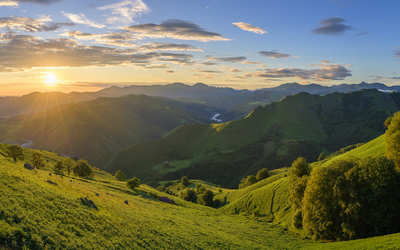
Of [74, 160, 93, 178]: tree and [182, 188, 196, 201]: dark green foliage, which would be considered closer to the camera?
[74, 160, 93, 178]: tree

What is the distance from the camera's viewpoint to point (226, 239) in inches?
1560

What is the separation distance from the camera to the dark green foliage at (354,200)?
115 ft

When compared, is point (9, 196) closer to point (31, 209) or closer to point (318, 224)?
point (31, 209)

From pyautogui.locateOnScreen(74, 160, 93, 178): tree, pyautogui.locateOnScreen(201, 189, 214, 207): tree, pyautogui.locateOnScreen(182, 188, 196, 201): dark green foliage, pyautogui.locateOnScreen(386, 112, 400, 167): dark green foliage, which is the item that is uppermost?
pyautogui.locateOnScreen(386, 112, 400, 167): dark green foliage

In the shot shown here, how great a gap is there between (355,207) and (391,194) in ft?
20.8

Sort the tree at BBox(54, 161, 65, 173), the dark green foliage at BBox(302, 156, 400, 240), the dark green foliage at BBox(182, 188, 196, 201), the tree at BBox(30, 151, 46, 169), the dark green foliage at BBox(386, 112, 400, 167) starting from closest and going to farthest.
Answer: the dark green foliage at BBox(302, 156, 400, 240), the dark green foliage at BBox(386, 112, 400, 167), the tree at BBox(30, 151, 46, 169), the tree at BBox(54, 161, 65, 173), the dark green foliage at BBox(182, 188, 196, 201)

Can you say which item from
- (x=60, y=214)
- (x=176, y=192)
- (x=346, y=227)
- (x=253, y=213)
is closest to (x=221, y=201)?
(x=253, y=213)

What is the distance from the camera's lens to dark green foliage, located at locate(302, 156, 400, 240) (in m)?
34.9

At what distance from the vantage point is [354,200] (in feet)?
121

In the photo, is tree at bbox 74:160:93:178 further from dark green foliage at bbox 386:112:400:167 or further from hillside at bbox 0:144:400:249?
dark green foliage at bbox 386:112:400:167

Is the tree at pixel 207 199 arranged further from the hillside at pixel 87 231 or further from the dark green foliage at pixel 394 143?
the dark green foliage at pixel 394 143

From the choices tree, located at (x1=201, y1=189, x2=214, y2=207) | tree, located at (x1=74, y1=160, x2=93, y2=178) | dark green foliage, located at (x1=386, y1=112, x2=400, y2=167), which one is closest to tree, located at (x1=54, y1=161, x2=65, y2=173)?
tree, located at (x1=74, y1=160, x2=93, y2=178)

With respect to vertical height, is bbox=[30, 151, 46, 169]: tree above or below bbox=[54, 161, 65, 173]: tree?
above

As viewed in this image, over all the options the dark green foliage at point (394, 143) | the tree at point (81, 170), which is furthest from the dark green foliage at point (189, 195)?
the dark green foliage at point (394, 143)
